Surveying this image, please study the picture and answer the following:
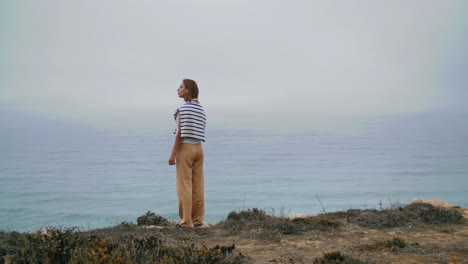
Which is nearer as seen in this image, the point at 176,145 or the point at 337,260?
the point at 337,260

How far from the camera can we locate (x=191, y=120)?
9031 millimetres

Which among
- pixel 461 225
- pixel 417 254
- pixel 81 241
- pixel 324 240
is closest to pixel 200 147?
pixel 324 240

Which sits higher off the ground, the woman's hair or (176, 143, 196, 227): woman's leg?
the woman's hair

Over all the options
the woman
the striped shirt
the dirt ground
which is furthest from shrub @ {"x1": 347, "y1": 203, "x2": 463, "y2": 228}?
the striped shirt

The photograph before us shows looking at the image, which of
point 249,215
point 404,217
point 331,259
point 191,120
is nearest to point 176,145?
point 191,120

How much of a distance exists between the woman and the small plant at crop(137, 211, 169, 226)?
0.75m

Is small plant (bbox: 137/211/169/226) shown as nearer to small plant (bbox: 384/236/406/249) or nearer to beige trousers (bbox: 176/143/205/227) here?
beige trousers (bbox: 176/143/205/227)

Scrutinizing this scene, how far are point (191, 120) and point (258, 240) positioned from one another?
9.05ft

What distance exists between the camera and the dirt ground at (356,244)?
20.3 ft

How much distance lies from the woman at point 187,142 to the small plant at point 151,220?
0.75 metres

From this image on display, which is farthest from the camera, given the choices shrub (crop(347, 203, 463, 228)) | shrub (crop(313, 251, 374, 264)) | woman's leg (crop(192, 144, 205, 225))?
woman's leg (crop(192, 144, 205, 225))

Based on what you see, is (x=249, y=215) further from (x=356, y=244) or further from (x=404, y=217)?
(x=404, y=217)

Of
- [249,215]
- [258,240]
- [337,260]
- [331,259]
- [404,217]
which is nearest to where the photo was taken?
[337,260]

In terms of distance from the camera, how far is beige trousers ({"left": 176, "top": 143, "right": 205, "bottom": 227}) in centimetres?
910
